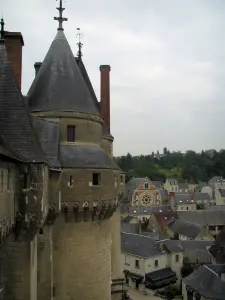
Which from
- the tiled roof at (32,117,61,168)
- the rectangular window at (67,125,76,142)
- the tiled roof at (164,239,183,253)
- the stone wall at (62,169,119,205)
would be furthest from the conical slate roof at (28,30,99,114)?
the tiled roof at (164,239,183,253)

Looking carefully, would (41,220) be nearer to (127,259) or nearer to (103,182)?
(103,182)

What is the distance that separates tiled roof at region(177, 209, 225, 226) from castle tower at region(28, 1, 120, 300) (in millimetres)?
63618

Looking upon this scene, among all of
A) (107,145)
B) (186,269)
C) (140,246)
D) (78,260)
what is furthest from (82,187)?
(186,269)

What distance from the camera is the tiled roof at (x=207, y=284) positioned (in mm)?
35688

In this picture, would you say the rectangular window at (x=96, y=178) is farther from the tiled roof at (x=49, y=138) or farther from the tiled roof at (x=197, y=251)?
the tiled roof at (x=197, y=251)

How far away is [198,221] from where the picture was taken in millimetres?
81875

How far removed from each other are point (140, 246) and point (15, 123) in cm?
4497

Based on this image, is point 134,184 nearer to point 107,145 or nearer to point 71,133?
point 107,145

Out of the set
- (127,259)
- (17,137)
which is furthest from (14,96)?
(127,259)

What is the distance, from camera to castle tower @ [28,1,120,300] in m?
18.8

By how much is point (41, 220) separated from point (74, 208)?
14.4ft

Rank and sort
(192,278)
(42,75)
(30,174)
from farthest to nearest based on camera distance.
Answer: (192,278) < (42,75) < (30,174)

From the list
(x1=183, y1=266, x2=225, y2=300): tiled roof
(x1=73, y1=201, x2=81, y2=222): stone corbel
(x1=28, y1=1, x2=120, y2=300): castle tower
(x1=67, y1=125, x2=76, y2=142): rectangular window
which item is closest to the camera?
(x1=73, y1=201, x2=81, y2=222): stone corbel

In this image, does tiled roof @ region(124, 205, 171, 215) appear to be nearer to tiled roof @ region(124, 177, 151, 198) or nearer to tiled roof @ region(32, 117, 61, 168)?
tiled roof @ region(124, 177, 151, 198)
